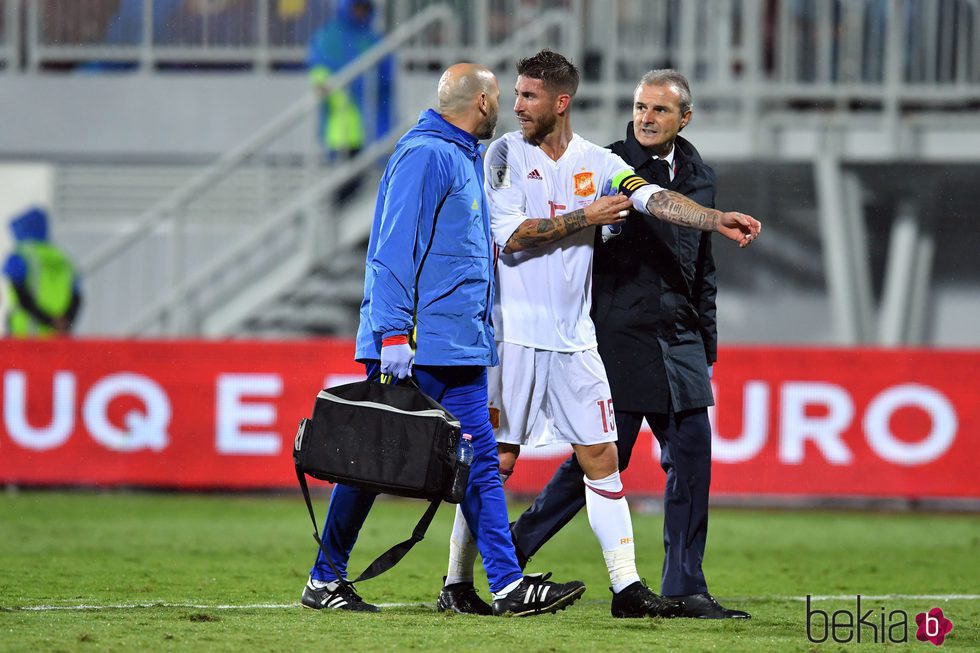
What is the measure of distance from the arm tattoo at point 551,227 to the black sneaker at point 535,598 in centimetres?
133

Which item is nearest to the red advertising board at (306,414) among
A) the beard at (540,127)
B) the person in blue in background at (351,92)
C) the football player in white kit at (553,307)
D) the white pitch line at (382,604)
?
the person in blue in background at (351,92)

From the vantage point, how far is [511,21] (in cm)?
1533

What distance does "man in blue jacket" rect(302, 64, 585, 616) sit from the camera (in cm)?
611

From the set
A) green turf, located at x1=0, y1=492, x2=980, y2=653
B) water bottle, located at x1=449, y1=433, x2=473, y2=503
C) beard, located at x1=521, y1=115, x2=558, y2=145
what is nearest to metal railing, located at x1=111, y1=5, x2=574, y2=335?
green turf, located at x1=0, y1=492, x2=980, y2=653

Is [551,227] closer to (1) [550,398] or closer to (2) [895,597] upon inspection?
(1) [550,398]

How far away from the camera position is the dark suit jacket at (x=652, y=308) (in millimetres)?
6691

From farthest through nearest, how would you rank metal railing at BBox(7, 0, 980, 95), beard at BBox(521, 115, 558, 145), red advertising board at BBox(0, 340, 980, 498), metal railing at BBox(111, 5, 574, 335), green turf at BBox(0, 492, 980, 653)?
metal railing at BBox(7, 0, 980, 95)
metal railing at BBox(111, 5, 574, 335)
red advertising board at BBox(0, 340, 980, 498)
beard at BBox(521, 115, 558, 145)
green turf at BBox(0, 492, 980, 653)

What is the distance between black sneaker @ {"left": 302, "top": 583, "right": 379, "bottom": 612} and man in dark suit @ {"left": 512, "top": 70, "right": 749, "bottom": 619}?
2.44ft

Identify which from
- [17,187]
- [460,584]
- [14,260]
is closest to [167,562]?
[460,584]

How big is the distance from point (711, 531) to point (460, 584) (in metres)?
4.59

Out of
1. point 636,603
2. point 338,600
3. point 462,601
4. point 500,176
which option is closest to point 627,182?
point 500,176

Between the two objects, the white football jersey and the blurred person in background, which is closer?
the white football jersey

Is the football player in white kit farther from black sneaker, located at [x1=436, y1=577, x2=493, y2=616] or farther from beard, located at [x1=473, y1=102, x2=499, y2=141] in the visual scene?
beard, located at [x1=473, y1=102, x2=499, y2=141]

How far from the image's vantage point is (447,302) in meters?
6.20
